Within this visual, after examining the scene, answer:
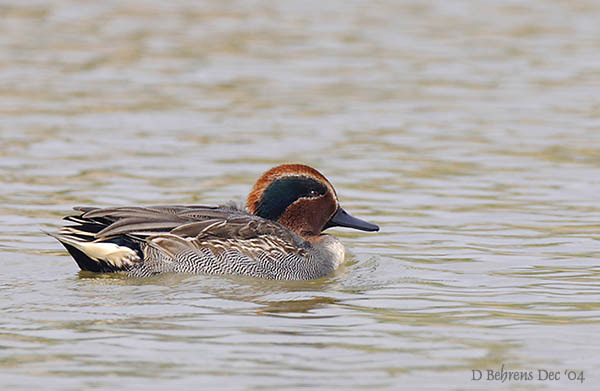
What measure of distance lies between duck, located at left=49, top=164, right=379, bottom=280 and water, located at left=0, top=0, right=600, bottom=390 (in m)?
0.16

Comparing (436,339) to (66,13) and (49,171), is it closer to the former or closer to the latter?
(49,171)

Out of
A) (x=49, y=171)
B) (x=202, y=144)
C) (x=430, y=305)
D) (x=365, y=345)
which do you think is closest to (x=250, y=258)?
(x=430, y=305)

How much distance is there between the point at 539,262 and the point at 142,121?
732 centimetres

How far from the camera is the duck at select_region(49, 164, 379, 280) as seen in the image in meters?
9.81

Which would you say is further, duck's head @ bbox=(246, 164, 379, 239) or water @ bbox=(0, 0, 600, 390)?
duck's head @ bbox=(246, 164, 379, 239)

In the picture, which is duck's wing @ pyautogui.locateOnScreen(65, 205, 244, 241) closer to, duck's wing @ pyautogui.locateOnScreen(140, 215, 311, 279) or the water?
duck's wing @ pyautogui.locateOnScreen(140, 215, 311, 279)

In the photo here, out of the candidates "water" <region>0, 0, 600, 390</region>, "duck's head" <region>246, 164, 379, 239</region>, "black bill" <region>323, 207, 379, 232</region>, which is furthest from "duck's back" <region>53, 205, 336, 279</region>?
"black bill" <region>323, 207, 379, 232</region>

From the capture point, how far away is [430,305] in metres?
9.11

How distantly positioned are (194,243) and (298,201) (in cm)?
109

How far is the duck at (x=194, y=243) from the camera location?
32.2 ft

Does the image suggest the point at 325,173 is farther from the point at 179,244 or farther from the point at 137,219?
the point at 137,219

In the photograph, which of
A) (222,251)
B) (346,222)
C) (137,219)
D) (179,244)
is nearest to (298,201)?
(346,222)

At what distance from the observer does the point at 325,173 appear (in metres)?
14.2

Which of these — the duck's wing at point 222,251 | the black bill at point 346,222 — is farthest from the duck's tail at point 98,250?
the black bill at point 346,222
